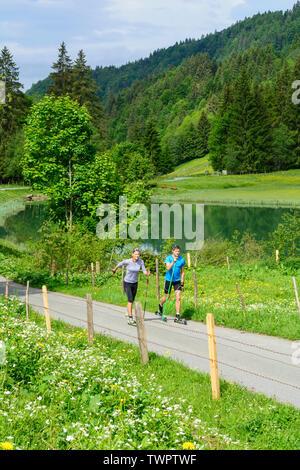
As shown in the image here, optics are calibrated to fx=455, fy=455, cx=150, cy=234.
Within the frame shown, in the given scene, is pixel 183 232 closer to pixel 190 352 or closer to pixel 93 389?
pixel 190 352

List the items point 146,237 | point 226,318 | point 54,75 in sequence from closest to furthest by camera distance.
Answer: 1. point 226,318
2. point 146,237
3. point 54,75

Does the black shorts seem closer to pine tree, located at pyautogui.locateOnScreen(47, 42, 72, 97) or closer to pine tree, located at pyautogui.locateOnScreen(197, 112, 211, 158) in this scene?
pine tree, located at pyautogui.locateOnScreen(47, 42, 72, 97)

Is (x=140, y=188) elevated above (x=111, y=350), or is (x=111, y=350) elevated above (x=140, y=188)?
(x=140, y=188)

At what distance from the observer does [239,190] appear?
10312 centimetres

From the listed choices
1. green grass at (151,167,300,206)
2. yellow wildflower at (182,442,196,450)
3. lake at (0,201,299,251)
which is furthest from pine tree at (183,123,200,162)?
yellow wildflower at (182,442,196,450)

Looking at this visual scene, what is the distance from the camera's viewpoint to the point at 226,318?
14.2 meters

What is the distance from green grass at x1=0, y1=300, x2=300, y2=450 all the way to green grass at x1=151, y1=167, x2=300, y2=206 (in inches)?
2985

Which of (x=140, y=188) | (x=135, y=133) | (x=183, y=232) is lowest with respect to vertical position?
(x=183, y=232)

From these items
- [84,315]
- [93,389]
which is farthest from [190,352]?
[84,315]

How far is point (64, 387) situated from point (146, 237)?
125 feet

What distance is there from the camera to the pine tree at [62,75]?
82.1 m

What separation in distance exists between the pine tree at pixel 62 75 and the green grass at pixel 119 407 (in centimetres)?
7883

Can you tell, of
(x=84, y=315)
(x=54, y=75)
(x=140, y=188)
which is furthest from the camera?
(x=54, y=75)

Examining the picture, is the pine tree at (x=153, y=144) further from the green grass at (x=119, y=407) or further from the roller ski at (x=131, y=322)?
the green grass at (x=119, y=407)
